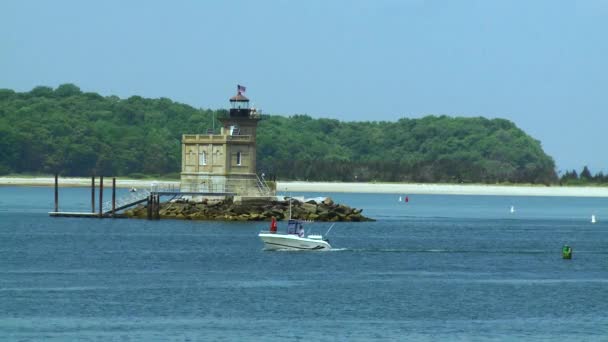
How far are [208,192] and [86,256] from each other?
2402 centimetres

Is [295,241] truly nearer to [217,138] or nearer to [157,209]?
[217,138]

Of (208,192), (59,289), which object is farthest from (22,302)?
(208,192)

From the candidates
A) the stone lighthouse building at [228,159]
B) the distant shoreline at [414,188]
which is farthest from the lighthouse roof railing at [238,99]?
the distant shoreline at [414,188]

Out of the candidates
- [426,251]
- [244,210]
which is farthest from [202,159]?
[426,251]

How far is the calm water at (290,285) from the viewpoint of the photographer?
4506 centimetres

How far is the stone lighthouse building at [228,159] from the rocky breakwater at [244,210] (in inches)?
31.5

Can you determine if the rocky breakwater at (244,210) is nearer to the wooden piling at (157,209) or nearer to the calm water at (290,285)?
the wooden piling at (157,209)

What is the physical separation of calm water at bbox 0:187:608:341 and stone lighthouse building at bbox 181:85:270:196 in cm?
266

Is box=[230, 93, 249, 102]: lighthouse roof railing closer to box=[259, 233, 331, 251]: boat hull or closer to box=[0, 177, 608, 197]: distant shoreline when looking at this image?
box=[259, 233, 331, 251]: boat hull

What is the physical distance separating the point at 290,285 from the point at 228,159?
36.6m

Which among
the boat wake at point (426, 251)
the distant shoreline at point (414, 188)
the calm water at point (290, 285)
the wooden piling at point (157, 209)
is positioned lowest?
the calm water at point (290, 285)

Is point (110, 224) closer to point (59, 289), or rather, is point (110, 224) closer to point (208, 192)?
point (208, 192)

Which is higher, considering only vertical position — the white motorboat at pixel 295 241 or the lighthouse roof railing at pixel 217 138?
the lighthouse roof railing at pixel 217 138

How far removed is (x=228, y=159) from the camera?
305ft
